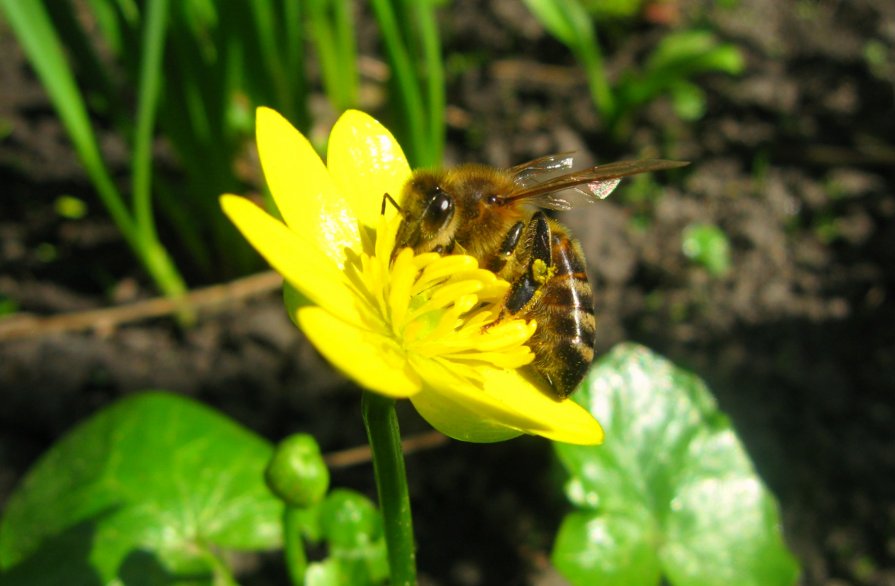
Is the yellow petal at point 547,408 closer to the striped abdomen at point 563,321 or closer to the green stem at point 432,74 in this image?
the striped abdomen at point 563,321

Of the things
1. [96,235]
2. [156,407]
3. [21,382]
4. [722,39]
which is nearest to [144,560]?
[156,407]

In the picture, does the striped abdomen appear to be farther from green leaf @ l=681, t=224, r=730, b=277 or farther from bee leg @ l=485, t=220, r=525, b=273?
green leaf @ l=681, t=224, r=730, b=277

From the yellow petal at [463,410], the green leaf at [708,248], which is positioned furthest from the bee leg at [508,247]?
the green leaf at [708,248]

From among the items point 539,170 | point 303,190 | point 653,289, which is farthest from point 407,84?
point 303,190

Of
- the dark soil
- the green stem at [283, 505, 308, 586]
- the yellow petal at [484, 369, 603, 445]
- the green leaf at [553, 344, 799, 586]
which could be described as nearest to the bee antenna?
the yellow petal at [484, 369, 603, 445]

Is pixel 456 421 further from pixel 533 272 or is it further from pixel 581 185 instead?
pixel 581 185

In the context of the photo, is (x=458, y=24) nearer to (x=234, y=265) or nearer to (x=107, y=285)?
(x=234, y=265)
